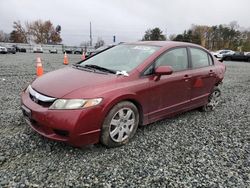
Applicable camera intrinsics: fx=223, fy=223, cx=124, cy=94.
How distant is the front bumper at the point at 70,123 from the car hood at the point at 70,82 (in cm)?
24

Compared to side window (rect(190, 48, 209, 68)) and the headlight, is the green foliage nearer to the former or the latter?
side window (rect(190, 48, 209, 68))

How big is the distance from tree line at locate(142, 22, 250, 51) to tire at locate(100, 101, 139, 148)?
55527 mm

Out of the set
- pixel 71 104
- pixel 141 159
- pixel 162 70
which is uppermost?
pixel 162 70

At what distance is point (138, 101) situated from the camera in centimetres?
322

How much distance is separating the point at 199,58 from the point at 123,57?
168 centimetres

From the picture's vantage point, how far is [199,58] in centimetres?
446

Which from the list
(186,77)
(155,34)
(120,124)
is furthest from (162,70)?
(155,34)

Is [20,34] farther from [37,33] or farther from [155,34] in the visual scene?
[155,34]

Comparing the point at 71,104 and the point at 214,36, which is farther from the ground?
the point at 214,36

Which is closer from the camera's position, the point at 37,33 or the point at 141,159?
the point at 141,159

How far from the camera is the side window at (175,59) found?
365 centimetres

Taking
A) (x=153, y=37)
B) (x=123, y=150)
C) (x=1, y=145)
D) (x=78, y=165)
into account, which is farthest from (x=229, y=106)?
(x=153, y=37)

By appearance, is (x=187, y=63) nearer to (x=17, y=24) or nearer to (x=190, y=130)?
(x=190, y=130)

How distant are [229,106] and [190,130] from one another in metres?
2.07
